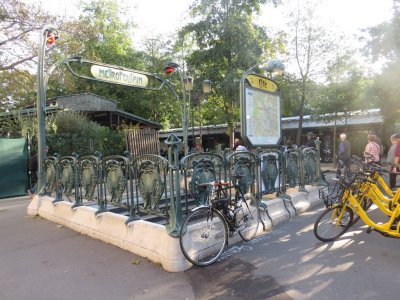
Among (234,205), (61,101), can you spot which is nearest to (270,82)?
(234,205)

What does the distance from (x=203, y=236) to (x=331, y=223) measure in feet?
6.69

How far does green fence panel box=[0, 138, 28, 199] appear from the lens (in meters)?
10.4

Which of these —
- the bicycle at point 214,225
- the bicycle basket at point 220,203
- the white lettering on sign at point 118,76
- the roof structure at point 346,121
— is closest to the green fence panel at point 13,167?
the white lettering on sign at point 118,76

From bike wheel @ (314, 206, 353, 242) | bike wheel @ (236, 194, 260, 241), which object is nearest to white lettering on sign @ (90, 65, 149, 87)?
bike wheel @ (236, 194, 260, 241)

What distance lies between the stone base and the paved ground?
0.12 m

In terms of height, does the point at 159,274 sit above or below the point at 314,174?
below

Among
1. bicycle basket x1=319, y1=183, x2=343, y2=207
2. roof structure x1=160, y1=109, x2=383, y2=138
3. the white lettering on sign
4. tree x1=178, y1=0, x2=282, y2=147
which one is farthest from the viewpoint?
tree x1=178, y1=0, x2=282, y2=147

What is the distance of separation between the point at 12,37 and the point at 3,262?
11558 mm

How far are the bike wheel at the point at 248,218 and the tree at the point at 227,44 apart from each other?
13743mm

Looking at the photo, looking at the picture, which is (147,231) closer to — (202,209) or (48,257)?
(202,209)

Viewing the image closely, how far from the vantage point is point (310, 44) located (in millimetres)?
17906

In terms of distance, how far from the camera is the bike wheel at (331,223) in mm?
4805

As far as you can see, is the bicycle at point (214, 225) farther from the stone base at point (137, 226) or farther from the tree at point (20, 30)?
the tree at point (20, 30)

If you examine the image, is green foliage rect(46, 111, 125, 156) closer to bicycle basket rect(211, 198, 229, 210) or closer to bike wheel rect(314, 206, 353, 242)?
bicycle basket rect(211, 198, 229, 210)
